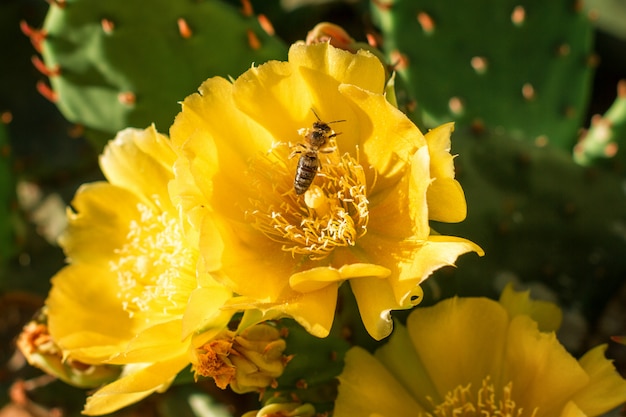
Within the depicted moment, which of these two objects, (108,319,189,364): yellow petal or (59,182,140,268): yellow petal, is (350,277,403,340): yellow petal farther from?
(59,182,140,268): yellow petal

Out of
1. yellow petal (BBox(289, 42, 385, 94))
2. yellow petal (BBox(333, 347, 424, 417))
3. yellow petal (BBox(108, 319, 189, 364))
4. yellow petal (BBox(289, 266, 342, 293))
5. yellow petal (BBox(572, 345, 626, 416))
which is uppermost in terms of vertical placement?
yellow petal (BBox(289, 42, 385, 94))

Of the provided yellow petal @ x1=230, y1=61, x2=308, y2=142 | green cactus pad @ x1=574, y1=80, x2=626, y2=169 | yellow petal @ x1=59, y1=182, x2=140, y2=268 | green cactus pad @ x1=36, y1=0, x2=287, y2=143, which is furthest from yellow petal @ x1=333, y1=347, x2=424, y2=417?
green cactus pad @ x1=574, y1=80, x2=626, y2=169

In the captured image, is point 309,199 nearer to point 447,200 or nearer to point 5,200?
point 447,200

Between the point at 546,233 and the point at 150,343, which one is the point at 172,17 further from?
the point at 546,233

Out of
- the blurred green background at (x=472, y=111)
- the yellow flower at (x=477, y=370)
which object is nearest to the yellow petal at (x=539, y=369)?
the yellow flower at (x=477, y=370)

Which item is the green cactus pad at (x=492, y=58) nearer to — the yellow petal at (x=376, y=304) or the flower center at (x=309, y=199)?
the flower center at (x=309, y=199)

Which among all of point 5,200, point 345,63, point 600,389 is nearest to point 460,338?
point 600,389
